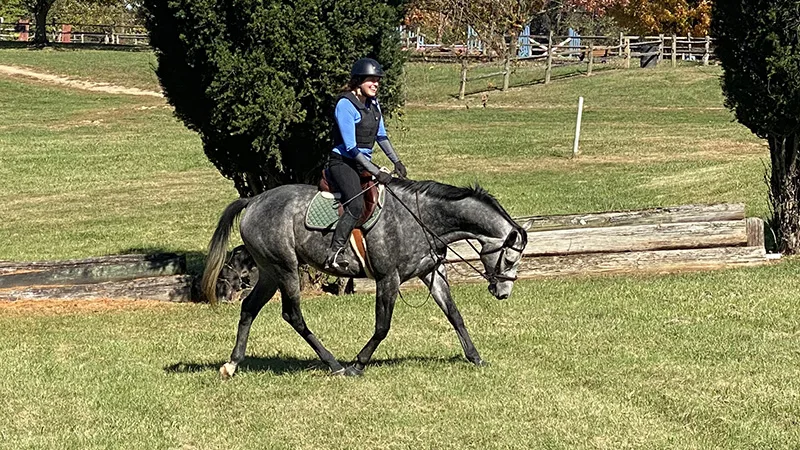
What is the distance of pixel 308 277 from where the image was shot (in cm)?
1569

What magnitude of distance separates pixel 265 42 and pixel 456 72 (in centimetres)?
4468

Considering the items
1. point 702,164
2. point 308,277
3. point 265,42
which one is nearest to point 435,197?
point 265,42

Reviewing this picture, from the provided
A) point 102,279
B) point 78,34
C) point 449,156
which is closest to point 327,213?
point 102,279

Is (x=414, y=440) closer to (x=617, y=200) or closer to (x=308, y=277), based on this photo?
(x=308, y=277)

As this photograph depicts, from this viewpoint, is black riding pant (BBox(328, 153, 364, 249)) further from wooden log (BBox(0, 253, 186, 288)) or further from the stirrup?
wooden log (BBox(0, 253, 186, 288))

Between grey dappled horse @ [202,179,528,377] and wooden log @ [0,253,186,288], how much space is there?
5546mm

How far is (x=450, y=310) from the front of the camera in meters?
10.7

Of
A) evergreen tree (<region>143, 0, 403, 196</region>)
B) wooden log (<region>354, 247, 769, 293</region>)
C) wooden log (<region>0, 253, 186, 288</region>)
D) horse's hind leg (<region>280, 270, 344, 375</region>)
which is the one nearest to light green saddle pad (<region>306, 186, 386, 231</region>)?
horse's hind leg (<region>280, 270, 344, 375</region>)

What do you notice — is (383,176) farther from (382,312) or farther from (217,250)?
(217,250)

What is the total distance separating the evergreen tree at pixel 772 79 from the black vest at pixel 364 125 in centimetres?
756

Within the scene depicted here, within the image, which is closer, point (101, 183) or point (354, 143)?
point (354, 143)

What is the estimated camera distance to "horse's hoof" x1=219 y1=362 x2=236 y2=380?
10.4 metres

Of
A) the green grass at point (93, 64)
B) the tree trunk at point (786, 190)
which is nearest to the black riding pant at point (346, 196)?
the tree trunk at point (786, 190)

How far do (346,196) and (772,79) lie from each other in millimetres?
8168
